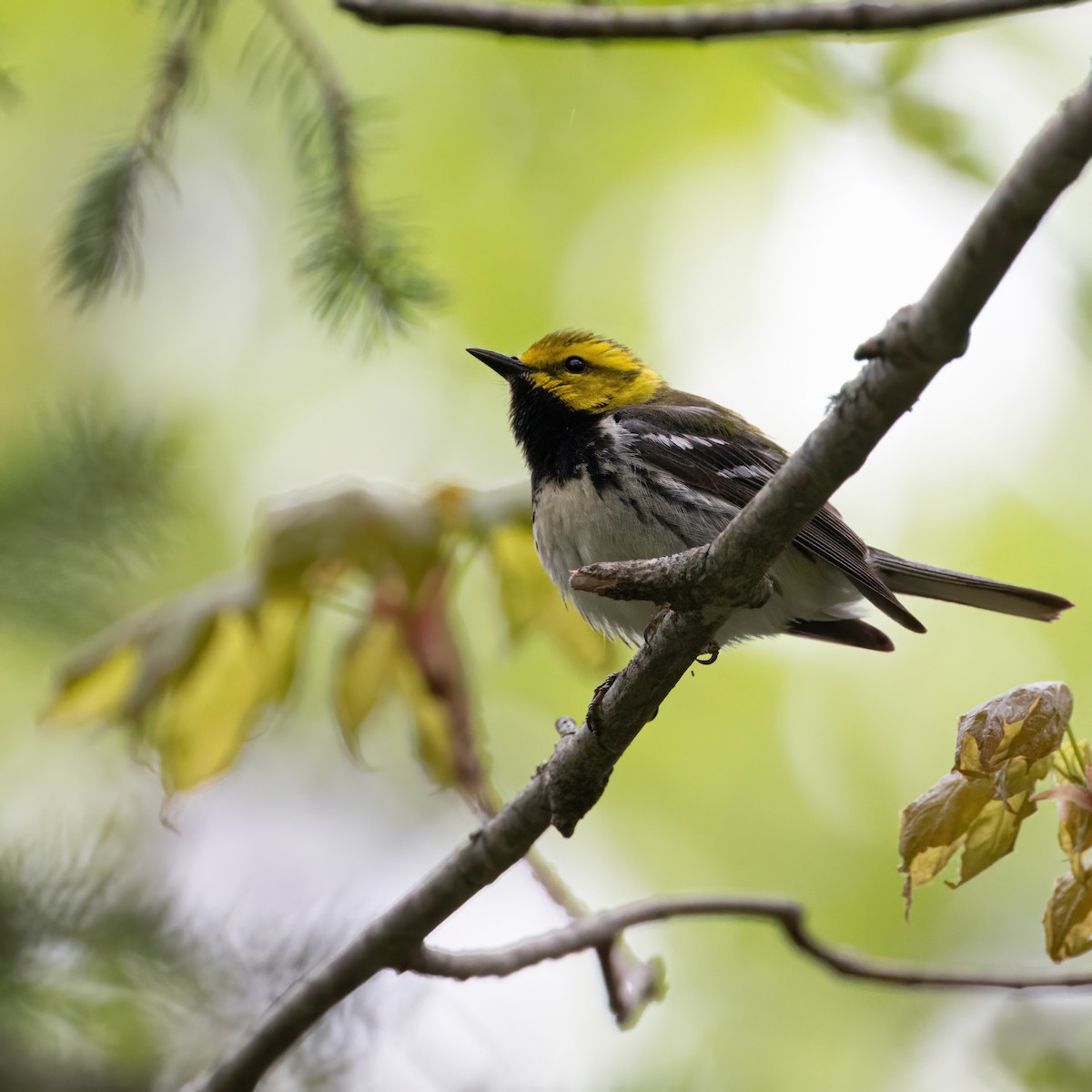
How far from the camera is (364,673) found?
3.04 m

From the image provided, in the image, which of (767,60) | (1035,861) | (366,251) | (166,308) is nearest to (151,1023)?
(366,251)

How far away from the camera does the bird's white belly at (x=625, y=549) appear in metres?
3.54

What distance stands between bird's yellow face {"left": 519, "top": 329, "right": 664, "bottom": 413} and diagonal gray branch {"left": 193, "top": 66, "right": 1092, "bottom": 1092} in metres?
1.72

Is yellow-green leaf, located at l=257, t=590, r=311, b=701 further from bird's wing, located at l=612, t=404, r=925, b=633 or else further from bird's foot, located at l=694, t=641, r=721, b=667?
bird's wing, located at l=612, t=404, r=925, b=633

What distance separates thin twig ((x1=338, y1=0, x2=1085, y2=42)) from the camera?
2.02 metres

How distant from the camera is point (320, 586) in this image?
10.0 ft

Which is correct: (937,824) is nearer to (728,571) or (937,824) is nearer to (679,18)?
(728,571)

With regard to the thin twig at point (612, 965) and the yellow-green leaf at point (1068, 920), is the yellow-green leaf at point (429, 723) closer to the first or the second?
the thin twig at point (612, 965)

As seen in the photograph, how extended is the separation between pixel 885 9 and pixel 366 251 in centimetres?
127

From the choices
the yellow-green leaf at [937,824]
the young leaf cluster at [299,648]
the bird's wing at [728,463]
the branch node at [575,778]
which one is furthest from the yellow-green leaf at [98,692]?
the yellow-green leaf at [937,824]

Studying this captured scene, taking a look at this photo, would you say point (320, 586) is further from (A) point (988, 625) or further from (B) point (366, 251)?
(A) point (988, 625)

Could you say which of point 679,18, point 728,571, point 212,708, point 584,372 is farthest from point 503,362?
point 728,571

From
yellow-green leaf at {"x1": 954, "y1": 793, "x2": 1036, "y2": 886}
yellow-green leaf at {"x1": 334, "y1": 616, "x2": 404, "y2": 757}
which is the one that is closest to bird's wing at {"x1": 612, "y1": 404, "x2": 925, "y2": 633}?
yellow-green leaf at {"x1": 334, "y1": 616, "x2": 404, "y2": 757}

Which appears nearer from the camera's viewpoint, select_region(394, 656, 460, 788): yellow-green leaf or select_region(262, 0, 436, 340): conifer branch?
select_region(262, 0, 436, 340): conifer branch
